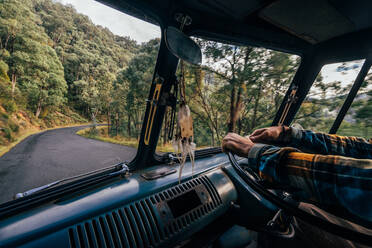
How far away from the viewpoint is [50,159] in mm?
1208

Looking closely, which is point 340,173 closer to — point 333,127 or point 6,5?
point 6,5

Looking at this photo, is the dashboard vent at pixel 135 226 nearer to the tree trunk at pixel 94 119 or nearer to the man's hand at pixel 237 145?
the man's hand at pixel 237 145

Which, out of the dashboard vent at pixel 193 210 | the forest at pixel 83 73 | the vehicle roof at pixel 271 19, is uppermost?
the vehicle roof at pixel 271 19

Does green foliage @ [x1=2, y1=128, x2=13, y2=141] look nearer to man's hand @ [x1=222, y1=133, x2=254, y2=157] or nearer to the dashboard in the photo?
the dashboard

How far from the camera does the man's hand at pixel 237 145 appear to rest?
978 millimetres

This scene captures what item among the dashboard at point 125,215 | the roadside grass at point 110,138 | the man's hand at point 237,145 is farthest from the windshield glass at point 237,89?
the man's hand at point 237,145

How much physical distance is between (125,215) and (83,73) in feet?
3.64

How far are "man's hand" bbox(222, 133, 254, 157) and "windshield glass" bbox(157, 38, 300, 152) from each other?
1.06 meters

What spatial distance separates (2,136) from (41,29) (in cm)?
74

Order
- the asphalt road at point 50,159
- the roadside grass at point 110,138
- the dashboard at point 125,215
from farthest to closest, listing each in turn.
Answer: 1. the roadside grass at point 110,138
2. the asphalt road at point 50,159
3. the dashboard at point 125,215

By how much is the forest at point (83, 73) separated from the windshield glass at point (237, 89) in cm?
2

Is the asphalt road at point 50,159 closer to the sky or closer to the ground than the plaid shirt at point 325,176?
closer to the ground

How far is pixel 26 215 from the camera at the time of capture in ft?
2.95

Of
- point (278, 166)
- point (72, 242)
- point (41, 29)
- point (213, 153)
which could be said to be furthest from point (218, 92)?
point (72, 242)
